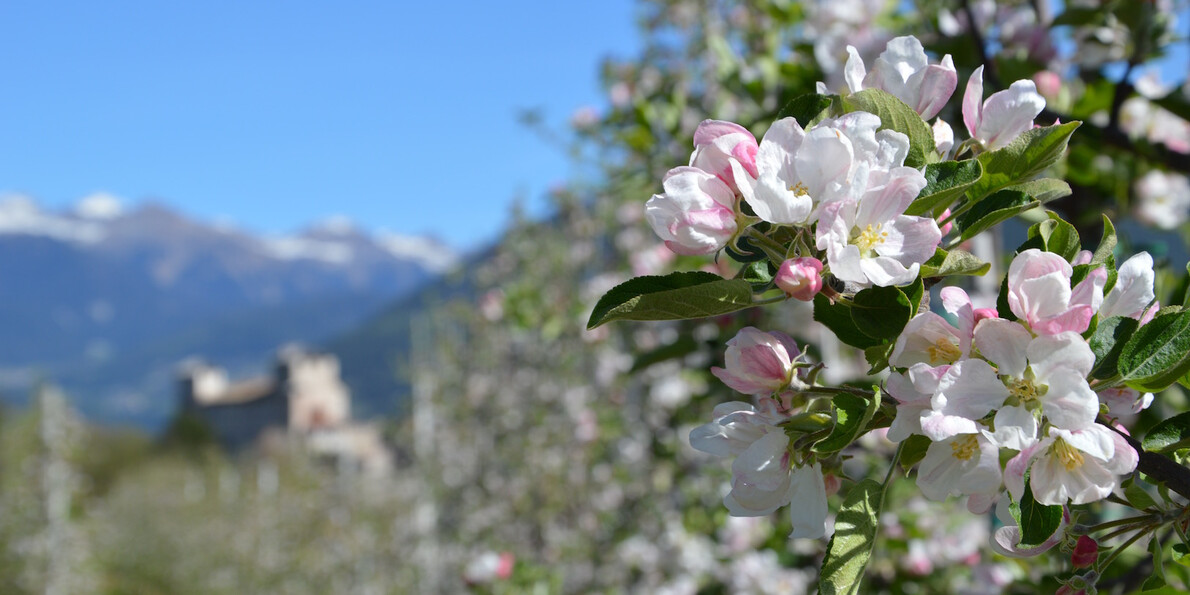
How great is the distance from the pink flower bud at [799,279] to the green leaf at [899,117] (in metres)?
0.12

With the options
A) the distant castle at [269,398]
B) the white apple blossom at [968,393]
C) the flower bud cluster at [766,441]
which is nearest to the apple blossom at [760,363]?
the flower bud cluster at [766,441]

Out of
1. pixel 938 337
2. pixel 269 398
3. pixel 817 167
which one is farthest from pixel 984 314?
pixel 269 398

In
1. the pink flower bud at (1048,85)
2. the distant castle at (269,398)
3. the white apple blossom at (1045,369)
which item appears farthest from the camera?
the distant castle at (269,398)

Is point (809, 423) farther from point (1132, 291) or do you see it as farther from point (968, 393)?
point (1132, 291)

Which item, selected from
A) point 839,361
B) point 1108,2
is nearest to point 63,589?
point 839,361

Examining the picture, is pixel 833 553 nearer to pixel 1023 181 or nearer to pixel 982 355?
pixel 982 355

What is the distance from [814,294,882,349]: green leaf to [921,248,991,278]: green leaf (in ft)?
0.16

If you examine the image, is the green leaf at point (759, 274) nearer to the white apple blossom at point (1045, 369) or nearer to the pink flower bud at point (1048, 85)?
the white apple blossom at point (1045, 369)

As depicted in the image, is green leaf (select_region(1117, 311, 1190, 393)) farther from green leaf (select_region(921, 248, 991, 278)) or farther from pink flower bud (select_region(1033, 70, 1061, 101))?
pink flower bud (select_region(1033, 70, 1061, 101))

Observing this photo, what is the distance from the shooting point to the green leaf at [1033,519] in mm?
533

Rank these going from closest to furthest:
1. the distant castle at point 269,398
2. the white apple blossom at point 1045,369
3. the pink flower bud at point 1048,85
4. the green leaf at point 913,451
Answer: the white apple blossom at point 1045,369 → the green leaf at point 913,451 → the pink flower bud at point 1048,85 → the distant castle at point 269,398

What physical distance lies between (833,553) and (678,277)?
0.18m

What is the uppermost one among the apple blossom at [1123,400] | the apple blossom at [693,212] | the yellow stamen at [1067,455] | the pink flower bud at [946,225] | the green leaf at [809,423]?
the apple blossom at [693,212]

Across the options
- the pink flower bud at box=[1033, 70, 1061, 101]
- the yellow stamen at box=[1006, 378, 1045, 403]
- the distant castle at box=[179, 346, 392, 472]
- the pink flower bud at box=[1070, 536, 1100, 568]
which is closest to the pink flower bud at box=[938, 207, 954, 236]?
the yellow stamen at box=[1006, 378, 1045, 403]
